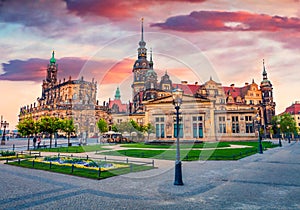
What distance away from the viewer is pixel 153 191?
10.4 metres

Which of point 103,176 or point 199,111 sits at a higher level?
point 199,111

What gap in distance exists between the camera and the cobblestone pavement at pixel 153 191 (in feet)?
27.9

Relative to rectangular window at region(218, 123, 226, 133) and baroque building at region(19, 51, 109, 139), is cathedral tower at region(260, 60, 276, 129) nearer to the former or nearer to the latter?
rectangular window at region(218, 123, 226, 133)

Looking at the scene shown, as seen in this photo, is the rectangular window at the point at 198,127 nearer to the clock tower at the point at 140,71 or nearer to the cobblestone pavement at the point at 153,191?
the clock tower at the point at 140,71

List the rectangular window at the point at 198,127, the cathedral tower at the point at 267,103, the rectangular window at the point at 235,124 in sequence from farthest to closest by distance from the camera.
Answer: the cathedral tower at the point at 267,103
the rectangular window at the point at 235,124
the rectangular window at the point at 198,127

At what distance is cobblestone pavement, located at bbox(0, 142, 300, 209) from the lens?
849 cm

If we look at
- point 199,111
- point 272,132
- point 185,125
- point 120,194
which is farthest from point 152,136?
point 120,194

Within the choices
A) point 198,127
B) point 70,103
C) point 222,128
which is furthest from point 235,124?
point 70,103

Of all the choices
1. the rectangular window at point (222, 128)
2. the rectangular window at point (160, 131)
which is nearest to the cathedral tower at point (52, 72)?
the rectangular window at point (160, 131)

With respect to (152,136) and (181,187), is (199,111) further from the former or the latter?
(181,187)

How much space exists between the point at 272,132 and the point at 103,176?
8366 cm

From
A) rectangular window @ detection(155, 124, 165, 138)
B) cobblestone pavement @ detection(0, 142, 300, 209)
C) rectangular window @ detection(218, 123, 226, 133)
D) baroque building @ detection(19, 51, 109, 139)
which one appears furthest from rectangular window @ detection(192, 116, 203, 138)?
cobblestone pavement @ detection(0, 142, 300, 209)

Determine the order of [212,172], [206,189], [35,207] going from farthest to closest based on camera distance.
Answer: [212,172], [206,189], [35,207]

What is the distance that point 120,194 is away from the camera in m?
9.91
